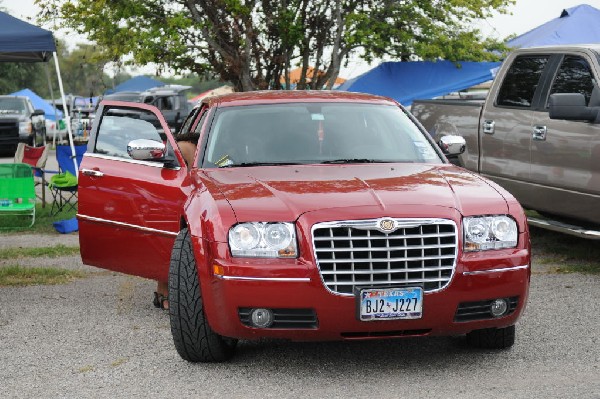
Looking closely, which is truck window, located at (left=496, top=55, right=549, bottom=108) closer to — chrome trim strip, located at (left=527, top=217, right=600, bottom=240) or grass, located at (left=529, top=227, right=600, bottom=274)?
chrome trim strip, located at (left=527, top=217, right=600, bottom=240)

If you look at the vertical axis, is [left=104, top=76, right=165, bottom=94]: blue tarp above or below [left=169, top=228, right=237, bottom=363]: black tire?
below

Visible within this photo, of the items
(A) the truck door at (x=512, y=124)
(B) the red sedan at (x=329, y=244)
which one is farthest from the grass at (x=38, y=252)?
(A) the truck door at (x=512, y=124)

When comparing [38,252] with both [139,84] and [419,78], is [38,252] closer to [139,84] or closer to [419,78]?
[419,78]

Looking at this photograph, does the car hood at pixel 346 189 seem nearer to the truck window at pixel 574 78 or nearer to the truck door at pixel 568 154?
the truck door at pixel 568 154

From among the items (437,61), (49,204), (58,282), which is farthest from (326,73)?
(58,282)

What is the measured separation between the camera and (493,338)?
605cm

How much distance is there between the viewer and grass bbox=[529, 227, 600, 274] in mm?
9255

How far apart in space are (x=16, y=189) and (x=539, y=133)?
6256mm

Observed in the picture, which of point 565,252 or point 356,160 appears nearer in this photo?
point 356,160

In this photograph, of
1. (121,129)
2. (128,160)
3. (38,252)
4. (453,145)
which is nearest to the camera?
(453,145)

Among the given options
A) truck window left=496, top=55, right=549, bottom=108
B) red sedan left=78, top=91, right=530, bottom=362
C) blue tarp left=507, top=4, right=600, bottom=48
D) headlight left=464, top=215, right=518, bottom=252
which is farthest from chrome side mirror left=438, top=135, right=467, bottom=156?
blue tarp left=507, top=4, right=600, bottom=48

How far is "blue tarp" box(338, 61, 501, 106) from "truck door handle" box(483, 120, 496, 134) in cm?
873

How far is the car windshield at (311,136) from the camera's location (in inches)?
260

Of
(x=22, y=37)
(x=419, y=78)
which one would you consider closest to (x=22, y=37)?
(x=22, y=37)
